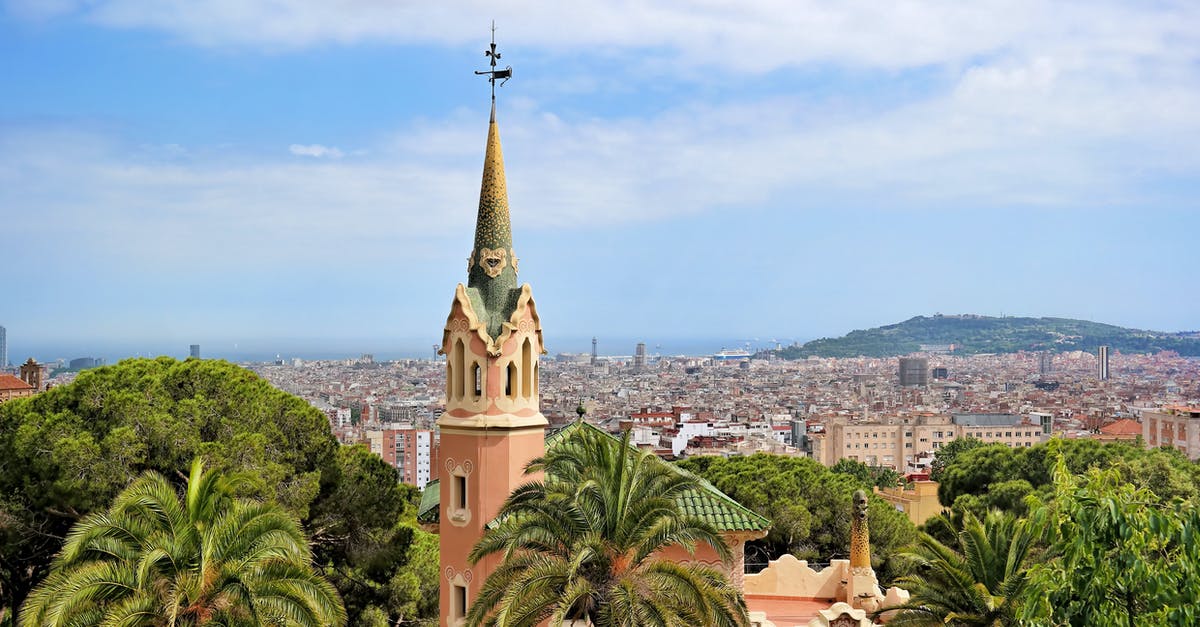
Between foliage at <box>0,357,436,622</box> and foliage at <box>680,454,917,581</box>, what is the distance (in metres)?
11.7

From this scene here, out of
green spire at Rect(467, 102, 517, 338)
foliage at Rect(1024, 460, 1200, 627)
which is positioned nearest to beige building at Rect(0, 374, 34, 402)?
green spire at Rect(467, 102, 517, 338)

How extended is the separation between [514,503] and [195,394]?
399 inches

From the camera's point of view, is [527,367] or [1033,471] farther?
[1033,471]

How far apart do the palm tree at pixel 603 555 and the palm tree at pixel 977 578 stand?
303 centimetres

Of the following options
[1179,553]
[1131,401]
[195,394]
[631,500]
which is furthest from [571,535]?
[1131,401]

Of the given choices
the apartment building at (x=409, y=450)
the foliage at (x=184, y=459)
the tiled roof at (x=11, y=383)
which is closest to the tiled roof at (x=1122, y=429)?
the apartment building at (x=409, y=450)

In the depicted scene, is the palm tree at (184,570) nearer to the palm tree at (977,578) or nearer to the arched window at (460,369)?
the arched window at (460,369)

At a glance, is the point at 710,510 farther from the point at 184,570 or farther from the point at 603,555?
the point at 184,570

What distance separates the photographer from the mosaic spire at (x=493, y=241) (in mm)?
17328

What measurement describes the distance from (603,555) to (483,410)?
14.6 ft

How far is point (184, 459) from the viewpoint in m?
20.3

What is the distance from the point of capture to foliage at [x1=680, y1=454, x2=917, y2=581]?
31.2 m

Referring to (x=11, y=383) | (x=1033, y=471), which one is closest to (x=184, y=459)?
(x=1033, y=471)

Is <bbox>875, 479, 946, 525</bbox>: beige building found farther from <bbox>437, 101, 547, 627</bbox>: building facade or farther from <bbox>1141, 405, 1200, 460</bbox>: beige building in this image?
<bbox>1141, 405, 1200, 460</bbox>: beige building
